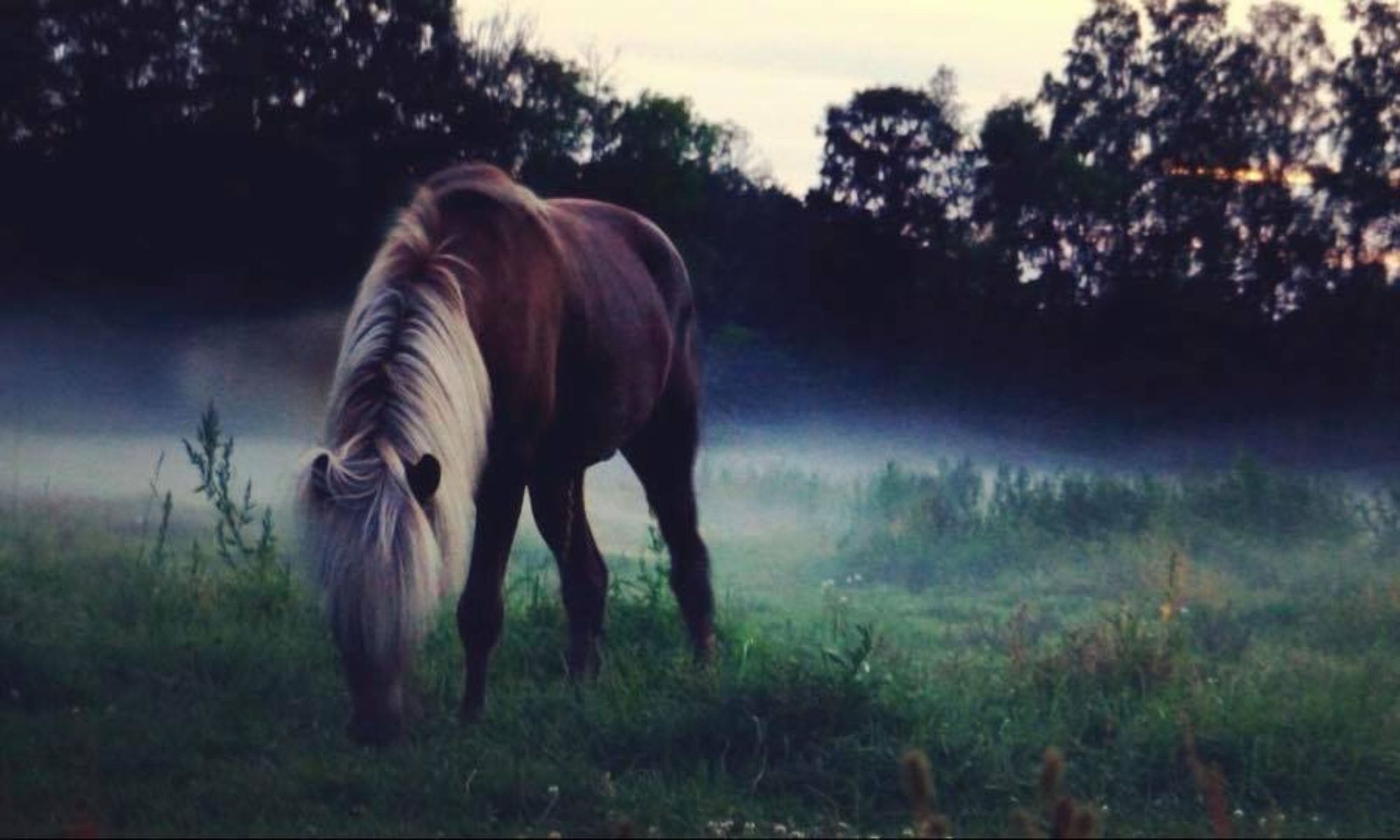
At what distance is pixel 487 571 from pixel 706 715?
1.16 metres

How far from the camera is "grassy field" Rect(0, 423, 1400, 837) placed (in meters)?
4.61

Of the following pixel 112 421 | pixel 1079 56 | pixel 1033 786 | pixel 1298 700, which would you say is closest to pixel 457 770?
pixel 1033 786

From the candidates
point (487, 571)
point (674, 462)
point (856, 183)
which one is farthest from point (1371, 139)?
point (487, 571)

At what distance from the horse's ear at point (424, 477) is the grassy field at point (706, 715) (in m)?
0.78

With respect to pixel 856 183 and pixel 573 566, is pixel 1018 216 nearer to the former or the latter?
pixel 856 183

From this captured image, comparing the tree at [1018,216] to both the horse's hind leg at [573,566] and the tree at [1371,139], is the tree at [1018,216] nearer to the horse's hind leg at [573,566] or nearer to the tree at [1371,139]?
the tree at [1371,139]

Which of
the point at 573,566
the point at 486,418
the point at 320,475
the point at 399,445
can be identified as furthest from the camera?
the point at 573,566

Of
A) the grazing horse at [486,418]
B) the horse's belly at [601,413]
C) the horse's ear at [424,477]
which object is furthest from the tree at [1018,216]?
the horse's ear at [424,477]

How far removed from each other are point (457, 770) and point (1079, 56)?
1399 centimetres

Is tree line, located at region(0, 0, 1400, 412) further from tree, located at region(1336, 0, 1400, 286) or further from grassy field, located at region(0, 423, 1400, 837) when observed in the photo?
grassy field, located at region(0, 423, 1400, 837)

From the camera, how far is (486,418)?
220 inches

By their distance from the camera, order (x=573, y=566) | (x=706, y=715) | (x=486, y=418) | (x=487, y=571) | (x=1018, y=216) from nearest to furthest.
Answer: (x=706, y=715)
(x=486, y=418)
(x=487, y=571)
(x=573, y=566)
(x=1018, y=216)

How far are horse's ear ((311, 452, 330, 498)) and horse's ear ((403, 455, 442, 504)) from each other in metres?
0.24

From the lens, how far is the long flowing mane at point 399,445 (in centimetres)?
462
